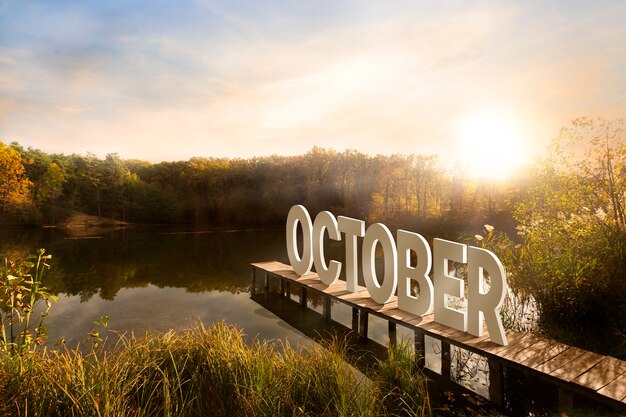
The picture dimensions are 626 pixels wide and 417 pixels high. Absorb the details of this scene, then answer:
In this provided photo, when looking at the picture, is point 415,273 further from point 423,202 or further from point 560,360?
point 423,202

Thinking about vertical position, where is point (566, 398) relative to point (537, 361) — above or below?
below

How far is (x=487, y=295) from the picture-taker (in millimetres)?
5660

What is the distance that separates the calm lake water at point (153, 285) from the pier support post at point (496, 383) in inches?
145

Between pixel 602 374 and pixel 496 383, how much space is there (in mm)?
1260

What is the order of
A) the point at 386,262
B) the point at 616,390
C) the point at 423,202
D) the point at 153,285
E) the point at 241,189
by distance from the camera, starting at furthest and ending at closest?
the point at 241,189 < the point at 423,202 < the point at 153,285 < the point at 386,262 < the point at 616,390

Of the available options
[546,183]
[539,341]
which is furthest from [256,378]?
[546,183]

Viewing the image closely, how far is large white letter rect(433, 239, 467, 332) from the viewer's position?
20.1ft

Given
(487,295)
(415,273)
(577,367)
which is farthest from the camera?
(415,273)

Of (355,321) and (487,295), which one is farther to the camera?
(355,321)

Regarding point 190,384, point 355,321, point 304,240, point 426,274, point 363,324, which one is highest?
point 304,240

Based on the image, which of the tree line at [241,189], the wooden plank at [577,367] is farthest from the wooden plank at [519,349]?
the tree line at [241,189]

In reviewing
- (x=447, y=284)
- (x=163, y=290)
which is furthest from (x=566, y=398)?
(x=163, y=290)

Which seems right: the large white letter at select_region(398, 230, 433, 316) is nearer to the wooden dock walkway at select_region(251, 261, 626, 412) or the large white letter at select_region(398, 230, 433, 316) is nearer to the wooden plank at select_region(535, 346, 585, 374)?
the wooden dock walkway at select_region(251, 261, 626, 412)

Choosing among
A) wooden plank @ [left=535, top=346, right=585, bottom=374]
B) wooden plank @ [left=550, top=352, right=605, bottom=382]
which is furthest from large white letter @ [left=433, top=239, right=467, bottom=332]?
wooden plank @ [left=550, top=352, right=605, bottom=382]
